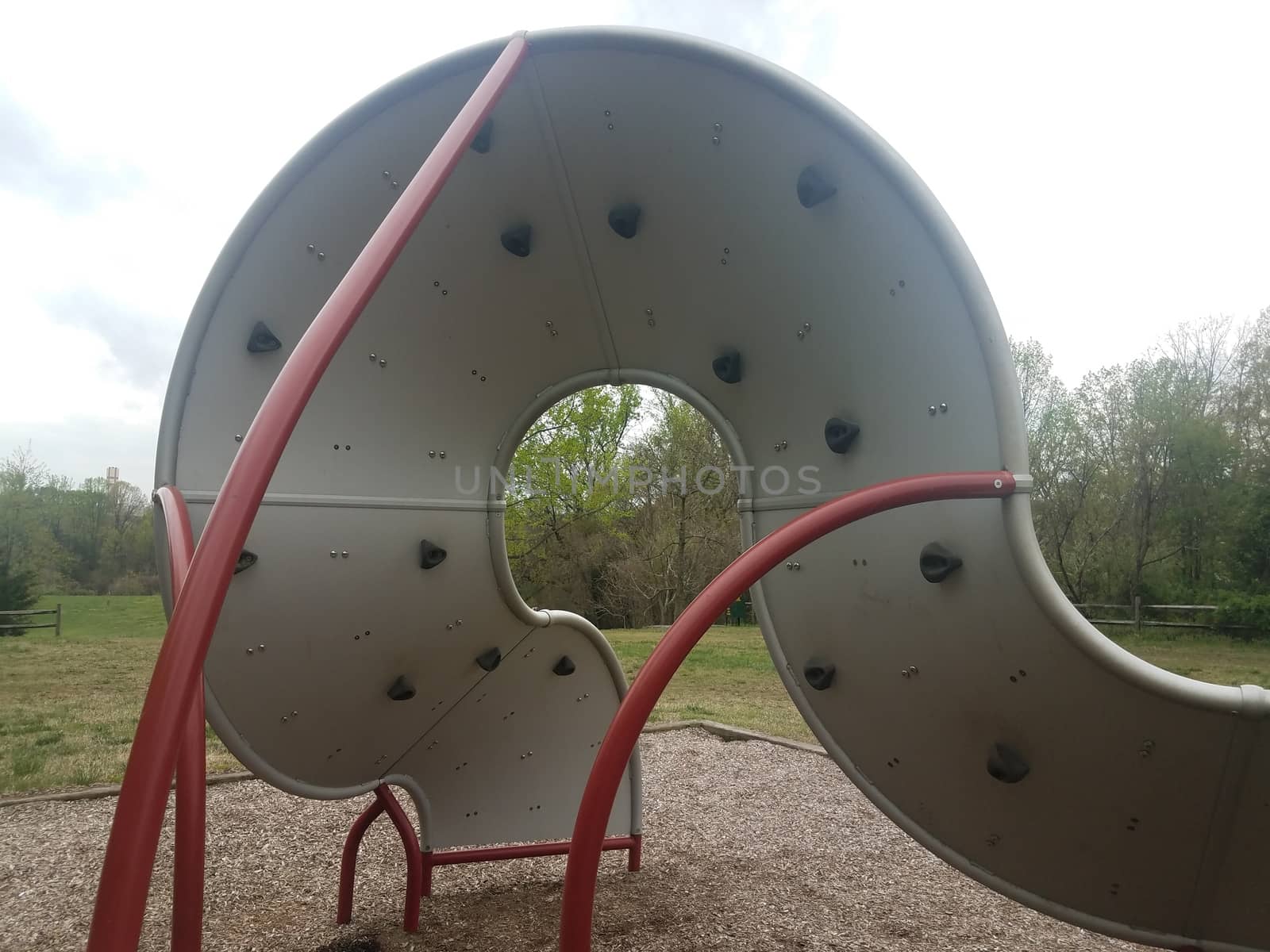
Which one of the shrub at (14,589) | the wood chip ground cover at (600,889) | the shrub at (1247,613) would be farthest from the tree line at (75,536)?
the shrub at (1247,613)

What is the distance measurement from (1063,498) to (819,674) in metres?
17.8

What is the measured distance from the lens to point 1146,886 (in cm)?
250

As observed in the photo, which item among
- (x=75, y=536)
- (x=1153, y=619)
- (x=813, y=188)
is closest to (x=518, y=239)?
(x=813, y=188)

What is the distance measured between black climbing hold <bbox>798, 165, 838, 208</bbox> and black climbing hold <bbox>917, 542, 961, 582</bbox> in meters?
1.11

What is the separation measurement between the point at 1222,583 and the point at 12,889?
20.0 m

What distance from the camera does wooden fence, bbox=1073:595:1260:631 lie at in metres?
15.7

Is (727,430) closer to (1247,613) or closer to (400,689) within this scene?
(400,689)

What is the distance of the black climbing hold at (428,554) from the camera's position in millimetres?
3250

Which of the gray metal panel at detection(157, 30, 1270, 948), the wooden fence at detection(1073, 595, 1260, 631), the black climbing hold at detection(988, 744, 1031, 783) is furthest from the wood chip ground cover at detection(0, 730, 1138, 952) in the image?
the wooden fence at detection(1073, 595, 1260, 631)

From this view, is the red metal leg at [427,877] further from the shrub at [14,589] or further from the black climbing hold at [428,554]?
the shrub at [14,589]

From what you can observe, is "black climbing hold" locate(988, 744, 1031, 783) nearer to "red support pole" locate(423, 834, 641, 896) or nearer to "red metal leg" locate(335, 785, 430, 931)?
"red support pole" locate(423, 834, 641, 896)

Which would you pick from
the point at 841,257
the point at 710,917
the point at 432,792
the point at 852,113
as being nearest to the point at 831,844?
the point at 710,917

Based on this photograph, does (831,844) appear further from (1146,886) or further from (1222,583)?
(1222,583)

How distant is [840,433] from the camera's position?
104 inches
